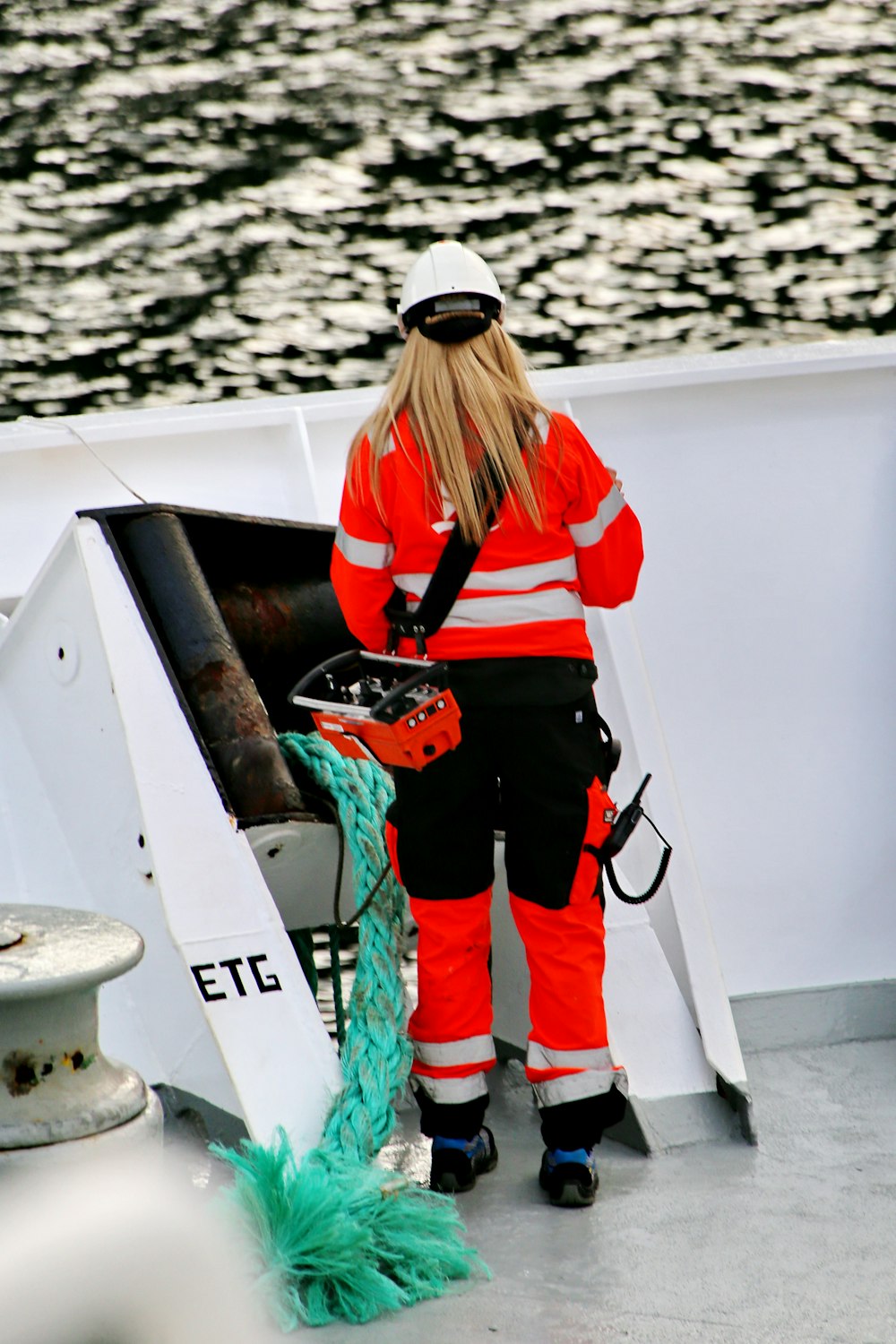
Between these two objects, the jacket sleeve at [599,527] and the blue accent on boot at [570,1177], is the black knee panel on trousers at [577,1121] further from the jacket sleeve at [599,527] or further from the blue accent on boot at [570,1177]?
the jacket sleeve at [599,527]

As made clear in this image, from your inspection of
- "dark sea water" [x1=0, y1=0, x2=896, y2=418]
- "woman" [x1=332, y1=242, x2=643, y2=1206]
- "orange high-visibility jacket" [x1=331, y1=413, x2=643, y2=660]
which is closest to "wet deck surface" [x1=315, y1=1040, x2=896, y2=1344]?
"woman" [x1=332, y1=242, x2=643, y2=1206]

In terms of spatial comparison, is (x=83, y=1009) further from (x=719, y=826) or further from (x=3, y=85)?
(x=3, y=85)

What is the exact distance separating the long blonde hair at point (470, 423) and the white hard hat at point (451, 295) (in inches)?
0.8

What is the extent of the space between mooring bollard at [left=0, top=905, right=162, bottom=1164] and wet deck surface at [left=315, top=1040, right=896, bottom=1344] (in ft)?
2.20

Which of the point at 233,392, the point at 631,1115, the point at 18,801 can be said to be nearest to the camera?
the point at 631,1115

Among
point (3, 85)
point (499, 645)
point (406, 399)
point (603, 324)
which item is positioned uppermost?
point (406, 399)

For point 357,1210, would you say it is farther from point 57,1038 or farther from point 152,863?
point 57,1038

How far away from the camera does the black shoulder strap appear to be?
2.07 metres

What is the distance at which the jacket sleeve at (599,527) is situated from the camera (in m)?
2.13

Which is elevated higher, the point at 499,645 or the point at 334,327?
the point at 499,645

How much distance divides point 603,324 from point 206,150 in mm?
3311

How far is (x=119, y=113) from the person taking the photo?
33.2ft

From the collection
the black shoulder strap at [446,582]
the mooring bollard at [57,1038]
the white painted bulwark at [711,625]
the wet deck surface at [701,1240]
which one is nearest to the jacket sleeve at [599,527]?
the black shoulder strap at [446,582]

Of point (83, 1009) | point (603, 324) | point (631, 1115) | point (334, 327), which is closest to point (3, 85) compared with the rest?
point (334, 327)
